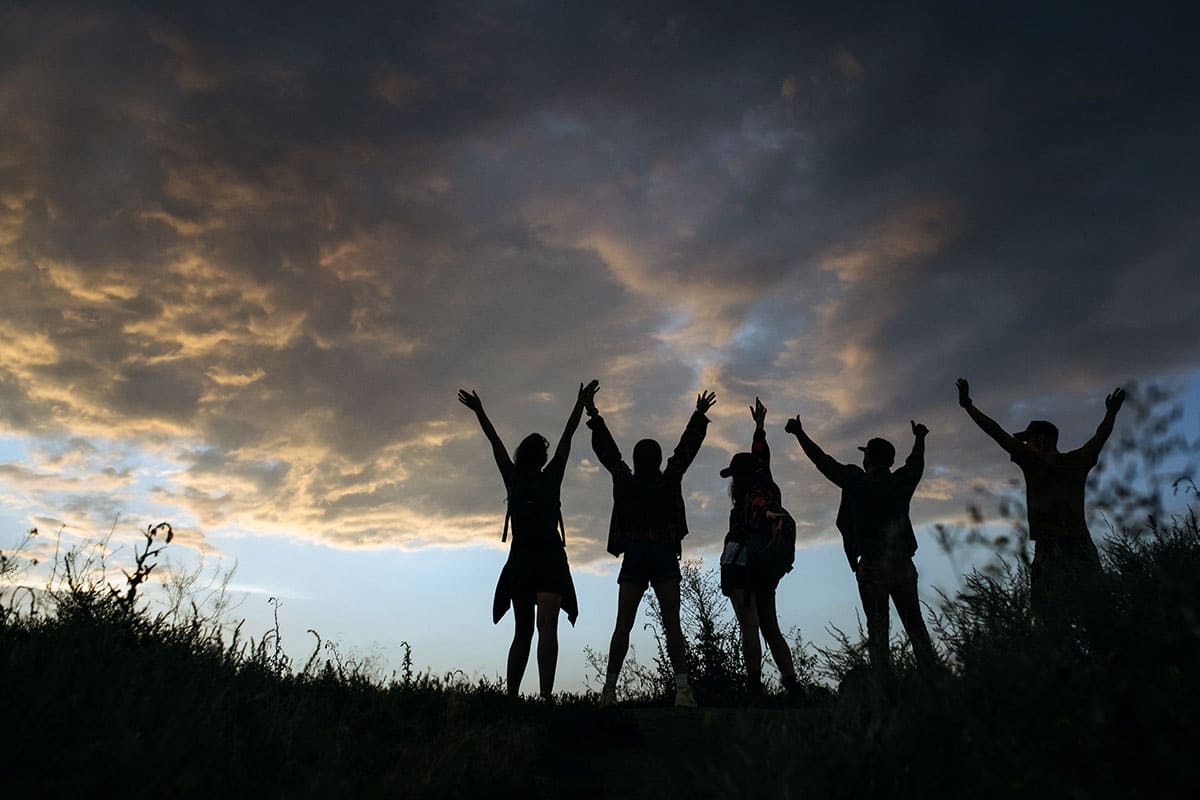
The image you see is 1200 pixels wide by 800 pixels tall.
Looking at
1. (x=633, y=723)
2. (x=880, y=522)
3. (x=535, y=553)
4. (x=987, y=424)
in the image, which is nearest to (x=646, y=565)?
(x=535, y=553)

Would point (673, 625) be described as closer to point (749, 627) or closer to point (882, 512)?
point (749, 627)

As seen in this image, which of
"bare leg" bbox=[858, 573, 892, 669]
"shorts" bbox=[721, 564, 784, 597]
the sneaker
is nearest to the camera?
"bare leg" bbox=[858, 573, 892, 669]

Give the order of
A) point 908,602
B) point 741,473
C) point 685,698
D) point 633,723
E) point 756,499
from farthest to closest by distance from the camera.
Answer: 1. point 741,473
2. point 756,499
3. point 685,698
4. point 908,602
5. point 633,723

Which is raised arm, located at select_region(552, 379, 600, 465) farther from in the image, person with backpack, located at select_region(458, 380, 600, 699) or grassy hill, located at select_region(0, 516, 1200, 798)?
grassy hill, located at select_region(0, 516, 1200, 798)

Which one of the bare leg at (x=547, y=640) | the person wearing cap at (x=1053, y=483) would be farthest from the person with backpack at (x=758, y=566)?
the person wearing cap at (x=1053, y=483)

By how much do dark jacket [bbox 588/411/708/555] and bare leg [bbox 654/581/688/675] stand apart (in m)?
0.46

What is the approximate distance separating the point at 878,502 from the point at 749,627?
5.86ft

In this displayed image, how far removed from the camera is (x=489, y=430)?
926cm

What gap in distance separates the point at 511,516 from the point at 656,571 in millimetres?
1583

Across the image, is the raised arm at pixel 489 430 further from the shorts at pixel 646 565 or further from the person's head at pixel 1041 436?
the person's head at pixel 1041 436

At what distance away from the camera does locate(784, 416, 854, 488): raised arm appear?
341 inches

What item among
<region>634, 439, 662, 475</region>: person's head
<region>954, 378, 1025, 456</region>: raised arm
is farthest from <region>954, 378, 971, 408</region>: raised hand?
<region>634, 439, 662, 475</region>: person's head

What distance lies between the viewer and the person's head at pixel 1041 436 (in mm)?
8242

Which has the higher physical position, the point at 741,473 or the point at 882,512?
the point at 741,473
